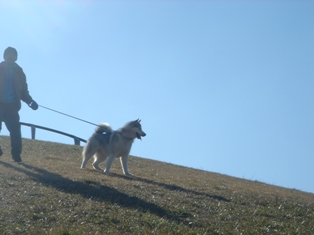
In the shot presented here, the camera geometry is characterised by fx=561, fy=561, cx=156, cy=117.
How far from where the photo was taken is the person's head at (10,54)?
45.6 feet

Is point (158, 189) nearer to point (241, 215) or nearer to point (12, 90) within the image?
point (241, 215)

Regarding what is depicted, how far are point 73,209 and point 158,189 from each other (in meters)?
3.08

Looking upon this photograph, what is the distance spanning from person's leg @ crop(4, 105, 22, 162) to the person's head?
1.18m

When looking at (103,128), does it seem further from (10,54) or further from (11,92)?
(10,54)

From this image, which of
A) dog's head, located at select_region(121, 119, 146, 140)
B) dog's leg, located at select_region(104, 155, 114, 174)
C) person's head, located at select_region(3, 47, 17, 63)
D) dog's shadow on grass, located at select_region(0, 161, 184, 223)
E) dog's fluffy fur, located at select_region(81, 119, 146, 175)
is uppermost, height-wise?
person's head, located at select_region(3, 47, 17, 63)

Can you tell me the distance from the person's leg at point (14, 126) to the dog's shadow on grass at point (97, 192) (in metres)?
1.64

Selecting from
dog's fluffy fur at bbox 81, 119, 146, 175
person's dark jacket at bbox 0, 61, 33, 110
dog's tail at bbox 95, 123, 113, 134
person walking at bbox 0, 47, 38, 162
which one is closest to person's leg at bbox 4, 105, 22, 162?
person walking at bbox 0, 47, 38, 162

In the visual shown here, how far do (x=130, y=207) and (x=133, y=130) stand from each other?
564 centimetres

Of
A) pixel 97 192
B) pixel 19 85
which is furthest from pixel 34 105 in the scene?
pixel 97 192

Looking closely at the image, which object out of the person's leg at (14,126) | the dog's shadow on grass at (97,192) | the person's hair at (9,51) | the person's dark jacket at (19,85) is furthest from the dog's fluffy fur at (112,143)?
the person's hair at (9,51)

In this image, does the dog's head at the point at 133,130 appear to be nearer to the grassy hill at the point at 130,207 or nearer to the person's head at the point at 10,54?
the grassy hill at the point at 130,207

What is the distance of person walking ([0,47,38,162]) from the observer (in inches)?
546

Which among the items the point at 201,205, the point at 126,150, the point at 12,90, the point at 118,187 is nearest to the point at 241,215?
the point at 201,205

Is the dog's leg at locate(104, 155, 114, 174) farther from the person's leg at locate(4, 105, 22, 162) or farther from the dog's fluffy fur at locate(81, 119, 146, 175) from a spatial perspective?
the person's leg at locate(4, 105, 22, 162)
